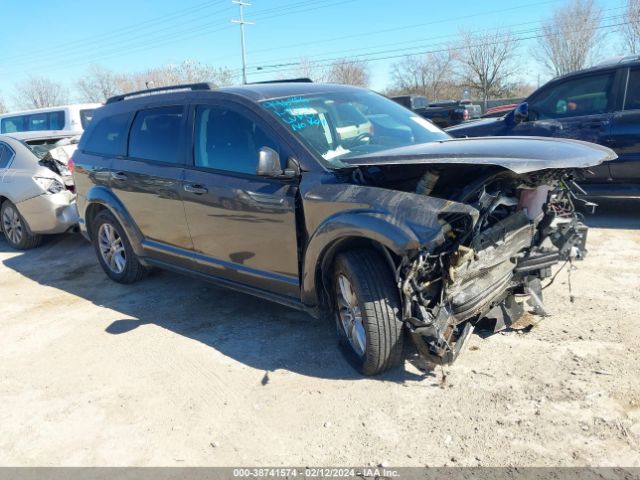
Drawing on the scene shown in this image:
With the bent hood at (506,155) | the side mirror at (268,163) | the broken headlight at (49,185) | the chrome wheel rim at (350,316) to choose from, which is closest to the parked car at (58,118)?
the broken headlight at (49,185)

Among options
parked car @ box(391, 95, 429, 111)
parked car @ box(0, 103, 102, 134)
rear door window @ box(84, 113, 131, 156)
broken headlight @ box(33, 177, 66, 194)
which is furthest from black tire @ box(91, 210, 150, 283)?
parked car @ box(391, 95, 429, 111)

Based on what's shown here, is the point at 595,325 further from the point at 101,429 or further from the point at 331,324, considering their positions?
the point at 101,429

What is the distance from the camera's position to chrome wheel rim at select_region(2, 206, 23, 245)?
7.68 meters

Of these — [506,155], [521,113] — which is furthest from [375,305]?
[521,113]

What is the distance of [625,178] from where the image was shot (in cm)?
652

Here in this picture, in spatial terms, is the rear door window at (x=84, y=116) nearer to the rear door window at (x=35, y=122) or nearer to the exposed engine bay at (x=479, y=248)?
the rear door window at (x=35, y=122)

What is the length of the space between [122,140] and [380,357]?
358cm

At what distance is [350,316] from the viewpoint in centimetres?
353

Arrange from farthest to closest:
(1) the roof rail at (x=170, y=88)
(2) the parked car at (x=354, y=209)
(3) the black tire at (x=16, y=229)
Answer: (3) the black tire at (x=16, y=229) < (1) the roof rail at (x=170, y=88) < (2) the parked car at (x=354, y=209)

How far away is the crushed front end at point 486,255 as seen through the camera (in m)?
3.00

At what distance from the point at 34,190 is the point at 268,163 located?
5.16 metres

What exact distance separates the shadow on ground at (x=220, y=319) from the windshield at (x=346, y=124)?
1371mm

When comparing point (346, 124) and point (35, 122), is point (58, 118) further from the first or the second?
point (346, 124)

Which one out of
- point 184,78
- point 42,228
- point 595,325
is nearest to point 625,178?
point 595,325
